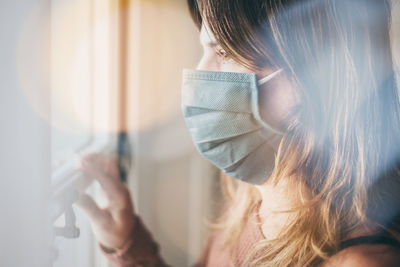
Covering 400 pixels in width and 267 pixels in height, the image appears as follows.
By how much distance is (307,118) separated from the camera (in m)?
0.71

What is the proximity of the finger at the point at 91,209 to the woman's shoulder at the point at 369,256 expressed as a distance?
1.98 ft

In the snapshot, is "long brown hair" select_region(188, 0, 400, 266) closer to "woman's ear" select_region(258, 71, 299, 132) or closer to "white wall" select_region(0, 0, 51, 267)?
"woman's ear" select_region(258, 71, 299, 132)

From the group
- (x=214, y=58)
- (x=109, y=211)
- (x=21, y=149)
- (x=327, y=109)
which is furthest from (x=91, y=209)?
(x=327, y=109)

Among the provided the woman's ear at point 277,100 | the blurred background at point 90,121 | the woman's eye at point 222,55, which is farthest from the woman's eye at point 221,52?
the blurred background at point 90,121

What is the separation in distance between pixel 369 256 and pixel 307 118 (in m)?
0.30

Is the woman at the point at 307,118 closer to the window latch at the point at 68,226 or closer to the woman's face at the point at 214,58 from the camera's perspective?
the woman's face at the point at 214,58

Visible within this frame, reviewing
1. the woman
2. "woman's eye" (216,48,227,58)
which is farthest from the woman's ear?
"woman's eye" (216,48,227,58)

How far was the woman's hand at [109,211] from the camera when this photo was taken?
93 cm

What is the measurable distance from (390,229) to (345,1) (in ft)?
1.60

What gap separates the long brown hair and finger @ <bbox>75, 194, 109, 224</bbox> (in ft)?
1.42

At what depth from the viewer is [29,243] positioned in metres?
0.62

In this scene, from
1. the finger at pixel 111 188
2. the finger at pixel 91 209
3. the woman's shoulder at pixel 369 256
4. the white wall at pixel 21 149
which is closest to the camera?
the white wall at pixel 21 149

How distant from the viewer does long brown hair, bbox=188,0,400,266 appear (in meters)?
0.66

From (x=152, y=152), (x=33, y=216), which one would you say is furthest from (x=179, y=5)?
(x=33, y=216)
